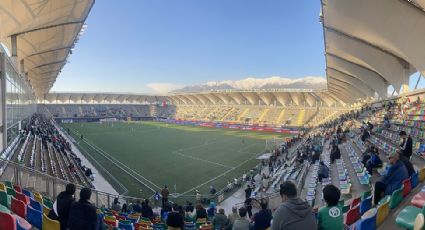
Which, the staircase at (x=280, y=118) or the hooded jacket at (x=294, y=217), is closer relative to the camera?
the hooded jacket at (x=294, y=217)

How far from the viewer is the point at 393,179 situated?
18.9 ft

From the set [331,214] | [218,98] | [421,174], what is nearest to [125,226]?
[331,214]

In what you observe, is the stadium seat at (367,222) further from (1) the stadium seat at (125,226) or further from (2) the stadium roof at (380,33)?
(2) the stadium roof at (380,33)

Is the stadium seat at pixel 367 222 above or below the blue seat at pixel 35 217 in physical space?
above

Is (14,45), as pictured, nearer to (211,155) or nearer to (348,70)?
(211,155)

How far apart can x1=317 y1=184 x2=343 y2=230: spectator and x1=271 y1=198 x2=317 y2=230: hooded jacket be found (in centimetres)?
67

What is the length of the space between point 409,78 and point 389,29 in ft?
45.8

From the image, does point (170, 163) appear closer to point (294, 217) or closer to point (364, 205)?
point (364, 205)

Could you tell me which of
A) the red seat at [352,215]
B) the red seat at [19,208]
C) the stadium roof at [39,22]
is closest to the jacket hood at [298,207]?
the red seat at [352,215]

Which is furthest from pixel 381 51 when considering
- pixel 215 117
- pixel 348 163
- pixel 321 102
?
pixel 215 117

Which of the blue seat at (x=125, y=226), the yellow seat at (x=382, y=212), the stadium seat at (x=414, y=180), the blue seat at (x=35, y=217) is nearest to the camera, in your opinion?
the yellow seat at (x=382, y=212)

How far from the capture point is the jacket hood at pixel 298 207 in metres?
2.98

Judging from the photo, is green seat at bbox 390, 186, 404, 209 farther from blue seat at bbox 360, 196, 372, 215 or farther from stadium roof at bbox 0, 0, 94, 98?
stadium roof at bbox 0, 0, 94, 98

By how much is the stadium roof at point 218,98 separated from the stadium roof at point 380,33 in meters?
38.2
